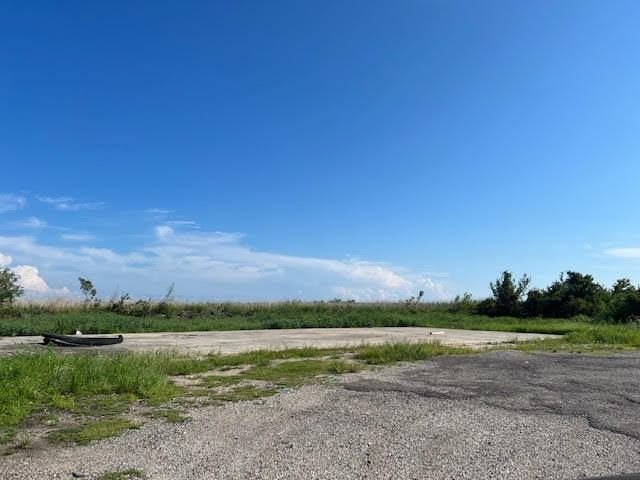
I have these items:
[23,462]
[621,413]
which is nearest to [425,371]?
[621,413]

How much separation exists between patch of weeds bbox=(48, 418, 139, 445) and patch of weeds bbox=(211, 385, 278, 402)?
73.6 inches

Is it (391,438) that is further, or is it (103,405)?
(103,405)

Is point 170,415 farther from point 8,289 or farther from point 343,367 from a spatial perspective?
point 8,289

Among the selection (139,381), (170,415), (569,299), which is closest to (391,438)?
(170,415)

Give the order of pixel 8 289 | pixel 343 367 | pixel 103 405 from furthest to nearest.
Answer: pixel 8 289, pixel 343 367, pixel 103 405

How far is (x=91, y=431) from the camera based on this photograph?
6484mm

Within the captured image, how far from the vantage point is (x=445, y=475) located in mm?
5094

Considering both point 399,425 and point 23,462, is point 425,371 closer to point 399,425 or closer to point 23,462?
point 399,425

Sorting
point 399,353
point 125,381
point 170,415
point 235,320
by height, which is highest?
point 235,320

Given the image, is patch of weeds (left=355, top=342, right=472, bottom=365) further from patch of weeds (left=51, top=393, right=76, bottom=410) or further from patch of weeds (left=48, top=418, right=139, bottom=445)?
patch of weeds (left=48, top=418, right=139, bottom=445)

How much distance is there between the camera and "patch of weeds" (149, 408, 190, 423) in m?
7.13

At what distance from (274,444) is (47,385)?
4628 millimetres

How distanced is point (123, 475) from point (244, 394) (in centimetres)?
406

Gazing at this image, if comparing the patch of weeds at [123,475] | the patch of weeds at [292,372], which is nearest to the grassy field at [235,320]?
the patch of weeds at [292,372]
